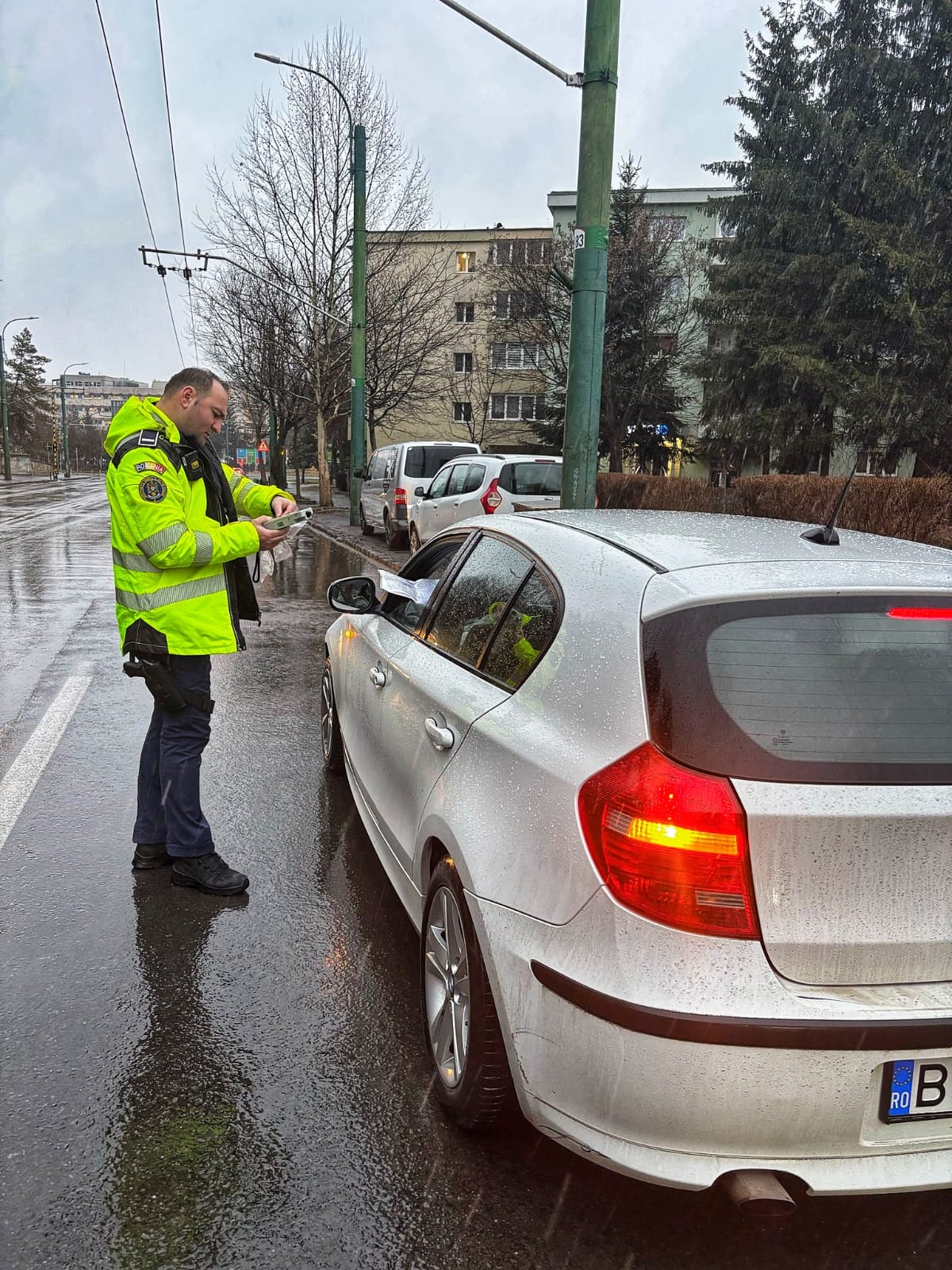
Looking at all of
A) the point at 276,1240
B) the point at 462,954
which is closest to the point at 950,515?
the point at 462,954

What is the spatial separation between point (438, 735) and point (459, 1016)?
0.74 m

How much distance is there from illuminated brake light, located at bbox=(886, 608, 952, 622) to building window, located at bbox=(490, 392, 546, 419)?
47906mm

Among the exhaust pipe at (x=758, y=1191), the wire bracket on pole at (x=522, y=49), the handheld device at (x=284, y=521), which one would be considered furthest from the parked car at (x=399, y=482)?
the exhaust pipe at (x=758, y=1191)

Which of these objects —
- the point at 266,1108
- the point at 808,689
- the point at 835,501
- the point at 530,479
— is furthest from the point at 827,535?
the point at 530,479

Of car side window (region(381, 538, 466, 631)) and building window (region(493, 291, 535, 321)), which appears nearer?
car side window (region(381, 538, 466, 631))

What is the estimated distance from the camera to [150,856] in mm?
4184

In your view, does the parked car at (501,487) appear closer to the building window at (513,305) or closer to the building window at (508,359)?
the building window at (513,305)

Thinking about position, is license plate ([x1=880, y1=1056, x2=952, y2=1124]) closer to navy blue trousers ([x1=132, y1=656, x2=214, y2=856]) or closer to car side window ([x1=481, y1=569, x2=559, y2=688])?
car side window ([x1=481, y1=569, x2=559, y2=688])

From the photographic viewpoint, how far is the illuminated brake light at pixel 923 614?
215 centimetres

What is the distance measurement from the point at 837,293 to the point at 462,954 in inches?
1019

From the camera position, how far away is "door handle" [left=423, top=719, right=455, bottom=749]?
2764 millimetres

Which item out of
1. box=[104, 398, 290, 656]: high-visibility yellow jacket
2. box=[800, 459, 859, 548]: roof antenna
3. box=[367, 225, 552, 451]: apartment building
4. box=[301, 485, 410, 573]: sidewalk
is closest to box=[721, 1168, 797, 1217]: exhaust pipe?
box=[800, 459, 859, 548]: roof antenna

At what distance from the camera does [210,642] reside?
3854 millimetres

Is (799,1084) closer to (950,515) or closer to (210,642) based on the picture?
(210,642)
